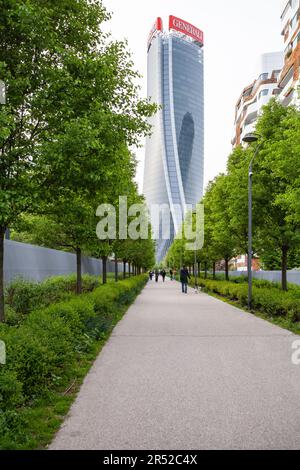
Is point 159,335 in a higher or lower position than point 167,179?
lower

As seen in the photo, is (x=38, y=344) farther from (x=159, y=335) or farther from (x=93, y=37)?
(x=93, y=37)

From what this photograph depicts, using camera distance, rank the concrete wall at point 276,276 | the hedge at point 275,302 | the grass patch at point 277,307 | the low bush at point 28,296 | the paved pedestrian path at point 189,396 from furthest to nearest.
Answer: the concrete wall at point 276,276 → the low bush at point 28,296 → the hedge at point 275,302 → the grass patch at point 277,307 → the paved pedestrian path at point 189,396

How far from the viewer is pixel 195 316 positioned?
51.5ft

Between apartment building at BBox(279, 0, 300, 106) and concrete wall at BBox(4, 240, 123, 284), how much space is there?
29.3m

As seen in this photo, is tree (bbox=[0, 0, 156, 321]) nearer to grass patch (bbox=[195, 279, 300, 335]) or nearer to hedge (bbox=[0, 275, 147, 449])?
hedge (bbox=[0, 275, 147, 449])

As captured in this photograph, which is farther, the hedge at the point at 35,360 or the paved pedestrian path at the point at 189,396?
the hedge at the point at 35,360

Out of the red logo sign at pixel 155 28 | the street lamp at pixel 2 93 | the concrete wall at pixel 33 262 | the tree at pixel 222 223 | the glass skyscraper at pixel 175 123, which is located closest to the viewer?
the street lamp at pixel 2 93

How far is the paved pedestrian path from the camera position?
437 cm

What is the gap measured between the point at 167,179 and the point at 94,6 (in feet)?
470

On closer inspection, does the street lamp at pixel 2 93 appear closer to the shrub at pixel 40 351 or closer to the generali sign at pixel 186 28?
the shrub at pixel 40 351

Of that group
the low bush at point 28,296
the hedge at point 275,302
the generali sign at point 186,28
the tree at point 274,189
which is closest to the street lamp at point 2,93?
the low bush at point 28,296

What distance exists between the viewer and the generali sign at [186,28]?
618 feet

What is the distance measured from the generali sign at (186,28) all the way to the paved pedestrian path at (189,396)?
19955cm
